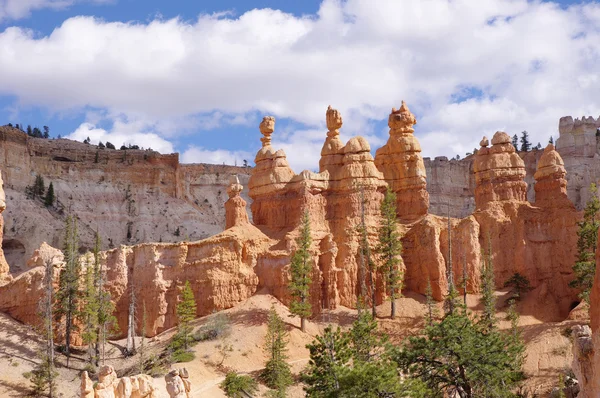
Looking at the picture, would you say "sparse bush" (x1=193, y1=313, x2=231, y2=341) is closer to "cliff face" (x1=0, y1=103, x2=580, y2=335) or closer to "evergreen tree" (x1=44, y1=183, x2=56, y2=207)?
"cliff face" (x1=0, y1=103, x2=580, y2=335)

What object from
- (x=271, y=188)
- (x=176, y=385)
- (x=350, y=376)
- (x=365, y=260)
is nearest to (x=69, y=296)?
(x=271, y=188)

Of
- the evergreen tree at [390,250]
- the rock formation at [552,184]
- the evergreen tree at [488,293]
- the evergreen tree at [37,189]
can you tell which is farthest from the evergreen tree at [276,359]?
the evergreen tree at [37,189]

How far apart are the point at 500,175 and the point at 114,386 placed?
126ft

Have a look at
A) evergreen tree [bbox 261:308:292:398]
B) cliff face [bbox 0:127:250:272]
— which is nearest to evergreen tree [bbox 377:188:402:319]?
evergreen tree [bbox 261:308:292:398]

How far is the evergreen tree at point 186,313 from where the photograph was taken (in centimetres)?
5025

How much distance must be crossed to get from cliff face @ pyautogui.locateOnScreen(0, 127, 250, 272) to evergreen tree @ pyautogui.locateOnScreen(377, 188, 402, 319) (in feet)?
137

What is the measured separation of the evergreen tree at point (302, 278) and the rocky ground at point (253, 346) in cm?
129

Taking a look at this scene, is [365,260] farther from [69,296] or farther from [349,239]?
[69,296]

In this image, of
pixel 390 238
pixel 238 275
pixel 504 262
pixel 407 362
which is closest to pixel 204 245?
pixel 238 275

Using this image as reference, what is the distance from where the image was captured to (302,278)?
5334 cm

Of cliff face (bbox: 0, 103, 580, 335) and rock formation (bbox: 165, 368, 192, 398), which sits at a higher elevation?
cliff face (bbox: 0, 103, 580, 335)

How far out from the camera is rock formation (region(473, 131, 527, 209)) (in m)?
60.5

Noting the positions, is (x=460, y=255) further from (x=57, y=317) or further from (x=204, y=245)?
(x=57, y=317)

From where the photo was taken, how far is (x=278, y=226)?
195 ft
